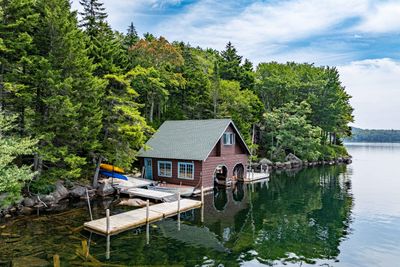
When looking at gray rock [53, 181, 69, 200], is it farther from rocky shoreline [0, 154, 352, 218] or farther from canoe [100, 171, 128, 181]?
canoe [100, 171, 128, 181]

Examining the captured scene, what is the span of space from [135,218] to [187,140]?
42.7ft

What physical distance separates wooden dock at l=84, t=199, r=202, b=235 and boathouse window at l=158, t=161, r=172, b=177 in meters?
6.99

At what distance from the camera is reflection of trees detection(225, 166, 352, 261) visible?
14.7 meters

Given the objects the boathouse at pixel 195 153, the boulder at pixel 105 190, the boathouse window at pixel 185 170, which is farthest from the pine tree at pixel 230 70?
the boulder at pixel 105 190

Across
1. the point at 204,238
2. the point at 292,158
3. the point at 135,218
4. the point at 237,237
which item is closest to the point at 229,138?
the point at 237,237

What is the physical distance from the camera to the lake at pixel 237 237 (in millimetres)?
13039

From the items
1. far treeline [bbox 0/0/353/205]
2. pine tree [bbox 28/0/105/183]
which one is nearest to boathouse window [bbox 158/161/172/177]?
far treeline [bbox 0/0/353/205]

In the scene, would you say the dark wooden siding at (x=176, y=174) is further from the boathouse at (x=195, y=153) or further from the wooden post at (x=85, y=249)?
the wooden post at (x=85, y=249)

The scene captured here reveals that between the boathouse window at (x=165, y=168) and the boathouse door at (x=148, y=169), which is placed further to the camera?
the boathouse door at (x=148, y=169)

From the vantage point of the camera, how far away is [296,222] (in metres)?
19.2

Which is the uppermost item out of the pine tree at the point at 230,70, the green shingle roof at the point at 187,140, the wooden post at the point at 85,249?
the pine tree at the point at 230,70

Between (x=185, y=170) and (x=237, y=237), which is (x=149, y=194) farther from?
(x=237, y=237)

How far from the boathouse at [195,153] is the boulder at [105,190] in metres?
4.80

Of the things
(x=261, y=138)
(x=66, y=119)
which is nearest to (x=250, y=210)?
(x=66, y=119)
